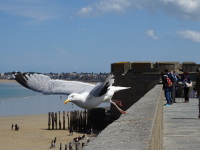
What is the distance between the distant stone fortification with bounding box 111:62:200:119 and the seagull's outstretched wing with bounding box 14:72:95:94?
577 inches

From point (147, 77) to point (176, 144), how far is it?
20.1 metres

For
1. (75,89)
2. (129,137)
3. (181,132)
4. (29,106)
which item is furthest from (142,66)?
(29,106)

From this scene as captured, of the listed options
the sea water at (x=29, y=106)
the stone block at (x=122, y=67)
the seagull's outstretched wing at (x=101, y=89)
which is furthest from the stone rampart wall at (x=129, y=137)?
the sea water at (x=29, y=106)

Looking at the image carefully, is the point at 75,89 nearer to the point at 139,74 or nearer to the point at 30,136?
the point at 139,74

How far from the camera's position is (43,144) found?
1131 inches

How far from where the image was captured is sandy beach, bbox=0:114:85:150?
2838cm

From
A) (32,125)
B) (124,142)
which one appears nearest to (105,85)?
(124,142)

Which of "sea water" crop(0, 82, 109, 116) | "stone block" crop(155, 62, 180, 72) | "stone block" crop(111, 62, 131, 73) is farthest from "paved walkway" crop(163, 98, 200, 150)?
"sea water" crop(0, 82, 109, 116)

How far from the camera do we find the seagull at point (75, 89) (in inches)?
452

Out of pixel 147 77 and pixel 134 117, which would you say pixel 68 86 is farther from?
pixel 147 77

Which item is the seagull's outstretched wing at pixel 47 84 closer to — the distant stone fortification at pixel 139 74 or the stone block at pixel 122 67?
the distant stone fortification at pixel 139 74

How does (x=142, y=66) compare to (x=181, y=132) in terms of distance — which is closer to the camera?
(x=181, y=132)

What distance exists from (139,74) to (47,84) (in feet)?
52.1

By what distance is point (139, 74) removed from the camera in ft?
91.6
